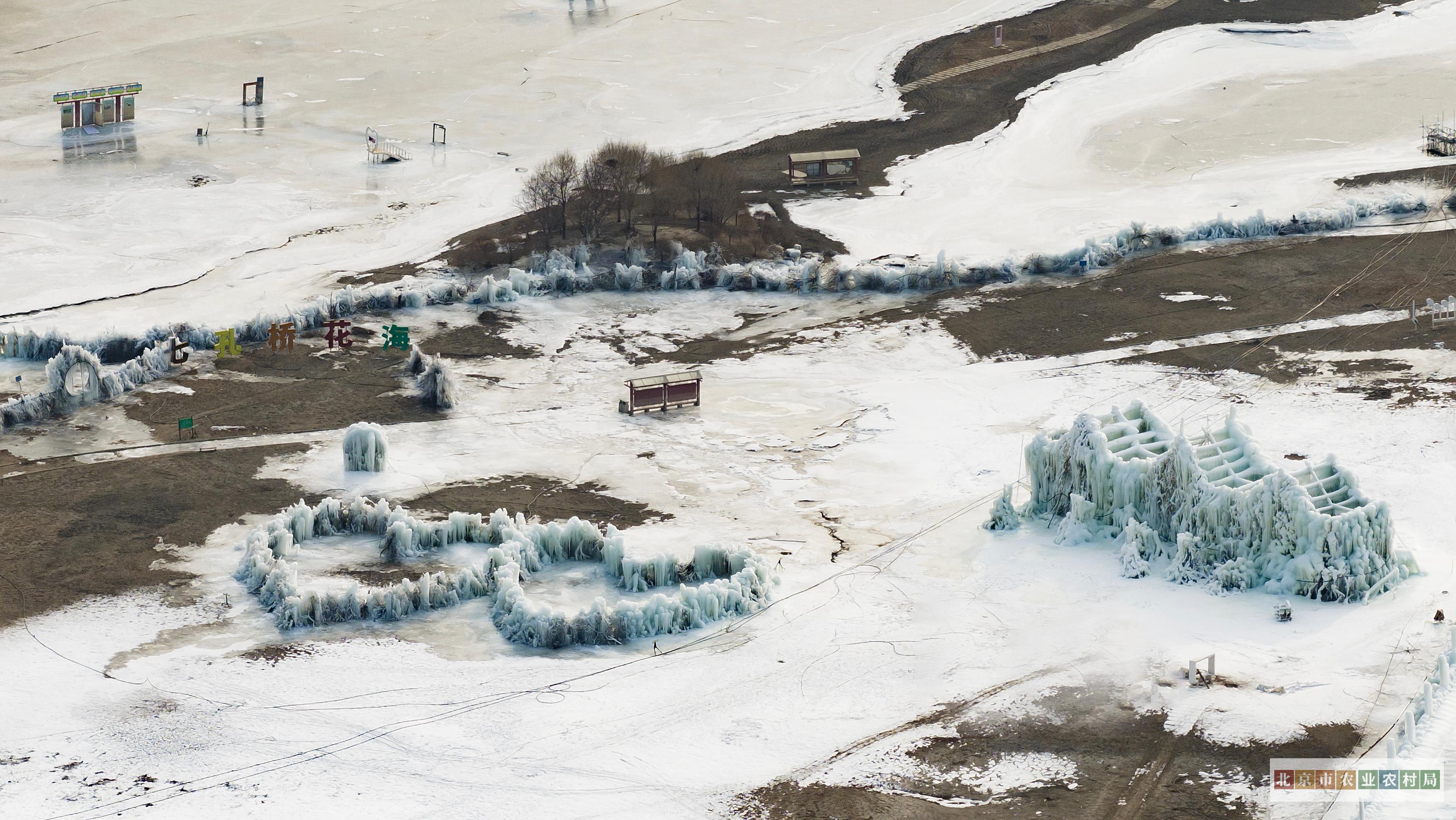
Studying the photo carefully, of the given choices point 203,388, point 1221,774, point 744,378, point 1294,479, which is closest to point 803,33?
point 744,378

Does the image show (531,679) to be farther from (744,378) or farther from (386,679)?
(744,378)

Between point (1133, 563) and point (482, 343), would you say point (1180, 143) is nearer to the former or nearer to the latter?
point (482, 343)

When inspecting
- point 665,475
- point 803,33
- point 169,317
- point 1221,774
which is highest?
point 803,33

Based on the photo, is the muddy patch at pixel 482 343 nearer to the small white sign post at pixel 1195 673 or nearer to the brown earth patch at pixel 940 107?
the brown earth patch at pixel 940 107

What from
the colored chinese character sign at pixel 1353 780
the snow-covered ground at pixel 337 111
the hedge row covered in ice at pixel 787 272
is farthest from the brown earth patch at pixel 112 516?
the colored chinese character sign at pixel 1353 780

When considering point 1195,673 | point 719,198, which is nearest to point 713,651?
point 1195,673

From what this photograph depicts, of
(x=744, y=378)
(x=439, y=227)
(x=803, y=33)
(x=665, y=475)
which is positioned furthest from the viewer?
(x=803, y=33)

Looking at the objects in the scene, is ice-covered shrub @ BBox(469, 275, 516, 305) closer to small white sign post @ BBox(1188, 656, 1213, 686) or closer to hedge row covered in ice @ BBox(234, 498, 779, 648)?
hedge row covered in ice @ BBox(234, 498, 779, 648)
